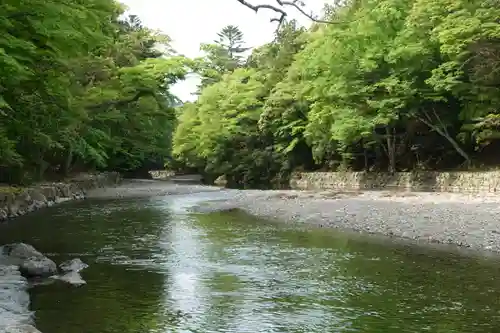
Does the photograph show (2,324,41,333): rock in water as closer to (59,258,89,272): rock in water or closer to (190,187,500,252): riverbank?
(59,258,89,272): rock in water

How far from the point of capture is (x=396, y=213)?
18062mm

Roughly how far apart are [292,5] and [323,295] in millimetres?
4878

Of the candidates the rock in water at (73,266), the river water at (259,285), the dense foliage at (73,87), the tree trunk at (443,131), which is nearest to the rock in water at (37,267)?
the rock in water at (73,266)

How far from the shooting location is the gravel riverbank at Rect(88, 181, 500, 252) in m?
14.1

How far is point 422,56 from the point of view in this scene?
2712 cm

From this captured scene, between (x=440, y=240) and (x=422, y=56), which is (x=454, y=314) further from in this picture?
(x=422, y=56)

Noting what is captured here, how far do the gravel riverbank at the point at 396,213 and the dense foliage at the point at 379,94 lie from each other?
573 centimetres

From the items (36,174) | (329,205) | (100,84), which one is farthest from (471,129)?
(36,174)

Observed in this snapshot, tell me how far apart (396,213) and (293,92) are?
22.3m

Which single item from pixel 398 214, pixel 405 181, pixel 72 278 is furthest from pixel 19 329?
pixel 405 181

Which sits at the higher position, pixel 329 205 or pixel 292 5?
pixel 292 5

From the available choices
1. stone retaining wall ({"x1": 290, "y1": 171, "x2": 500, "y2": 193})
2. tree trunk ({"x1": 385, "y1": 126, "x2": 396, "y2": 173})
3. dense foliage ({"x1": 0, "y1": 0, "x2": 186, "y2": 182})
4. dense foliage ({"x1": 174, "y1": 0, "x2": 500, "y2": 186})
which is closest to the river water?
dense foliage ({"x1": 0, "y1": 0, "x2": 186, "y2": 182})

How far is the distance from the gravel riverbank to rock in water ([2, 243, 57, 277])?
28.5 feet

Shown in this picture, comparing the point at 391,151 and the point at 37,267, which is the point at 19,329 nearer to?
the point at 37,267
